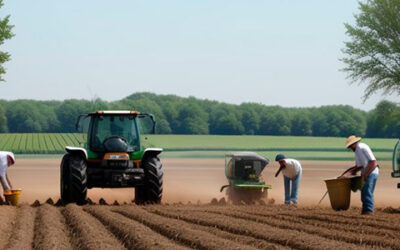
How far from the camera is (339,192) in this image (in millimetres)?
15703

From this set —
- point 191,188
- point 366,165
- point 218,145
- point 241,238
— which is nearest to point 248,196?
point 366,165

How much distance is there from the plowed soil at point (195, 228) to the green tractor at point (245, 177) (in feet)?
11.3

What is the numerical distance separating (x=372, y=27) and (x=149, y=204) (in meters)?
32.5

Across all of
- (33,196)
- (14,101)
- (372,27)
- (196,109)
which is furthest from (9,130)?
(33,196)

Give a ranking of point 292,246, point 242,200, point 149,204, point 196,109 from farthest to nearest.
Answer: point 196,109 < point 242,200 < point 149,204 < point 292,246

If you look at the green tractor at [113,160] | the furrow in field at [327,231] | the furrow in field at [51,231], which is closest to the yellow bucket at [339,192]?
the furrow in field at [327,231]

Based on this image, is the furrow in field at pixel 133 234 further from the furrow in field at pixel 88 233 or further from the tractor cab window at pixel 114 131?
the tractor cab window at pixel 114 131

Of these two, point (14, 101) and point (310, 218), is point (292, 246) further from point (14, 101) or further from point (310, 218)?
point (14, 101)

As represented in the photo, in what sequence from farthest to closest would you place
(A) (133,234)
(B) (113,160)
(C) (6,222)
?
(B) (113,160), (C) (6,222), (A) (133,234)

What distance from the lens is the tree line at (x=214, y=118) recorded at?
8288 cm

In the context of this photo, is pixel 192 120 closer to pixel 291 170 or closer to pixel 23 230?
pixel 291 170

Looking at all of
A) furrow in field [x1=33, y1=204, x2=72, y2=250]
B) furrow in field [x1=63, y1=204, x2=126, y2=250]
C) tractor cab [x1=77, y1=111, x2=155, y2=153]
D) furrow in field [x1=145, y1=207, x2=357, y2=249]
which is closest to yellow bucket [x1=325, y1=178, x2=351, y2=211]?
furrow in field [x1=145, y1=207, x2=357, y2=249]

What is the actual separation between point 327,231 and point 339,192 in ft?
11.8

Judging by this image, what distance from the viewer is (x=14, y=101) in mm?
88188
